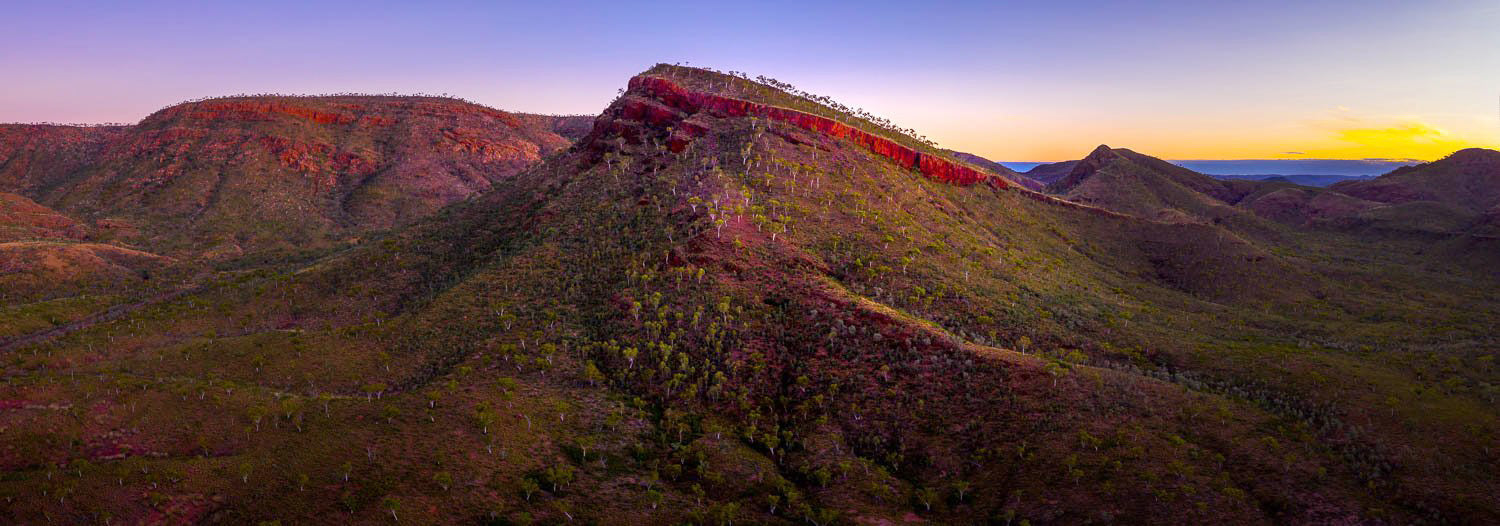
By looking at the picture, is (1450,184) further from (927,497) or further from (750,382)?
(750,382)

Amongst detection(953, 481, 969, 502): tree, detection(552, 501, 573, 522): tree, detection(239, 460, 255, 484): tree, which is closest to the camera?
detection(552, 501, 573, 522): tree

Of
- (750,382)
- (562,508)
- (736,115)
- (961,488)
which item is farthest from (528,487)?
(736,115)

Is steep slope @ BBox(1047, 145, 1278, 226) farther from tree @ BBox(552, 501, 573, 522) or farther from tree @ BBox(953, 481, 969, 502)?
tree @ BBox(552, 501, 573, 522)

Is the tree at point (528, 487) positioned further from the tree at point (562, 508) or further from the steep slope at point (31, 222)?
the steep slope at point (31, 222)

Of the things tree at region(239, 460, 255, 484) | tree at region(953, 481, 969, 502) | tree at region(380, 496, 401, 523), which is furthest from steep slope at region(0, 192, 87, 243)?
tree at region(953, 481, 969, 502)

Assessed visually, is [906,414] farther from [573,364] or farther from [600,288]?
[600,288]
